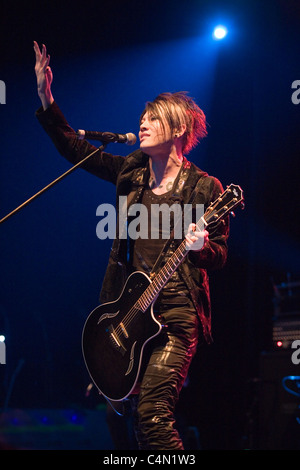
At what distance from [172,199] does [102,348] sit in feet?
3.26

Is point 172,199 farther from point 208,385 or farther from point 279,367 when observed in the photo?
point 208,385

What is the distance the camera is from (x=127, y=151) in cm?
620

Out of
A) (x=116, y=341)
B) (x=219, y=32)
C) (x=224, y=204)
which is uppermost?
(x=219, y=32)

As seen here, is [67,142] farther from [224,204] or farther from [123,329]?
[123,329]

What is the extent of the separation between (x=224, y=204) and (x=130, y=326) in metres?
0.87

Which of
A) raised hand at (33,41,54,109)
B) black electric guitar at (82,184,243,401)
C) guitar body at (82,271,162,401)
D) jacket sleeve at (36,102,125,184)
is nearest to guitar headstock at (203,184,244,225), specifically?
black electric guitar at (82,184,243,401)

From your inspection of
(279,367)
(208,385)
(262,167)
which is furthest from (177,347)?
(262,167)

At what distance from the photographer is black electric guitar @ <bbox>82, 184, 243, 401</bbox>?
293 cm

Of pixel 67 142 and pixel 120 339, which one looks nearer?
pixel 120 339

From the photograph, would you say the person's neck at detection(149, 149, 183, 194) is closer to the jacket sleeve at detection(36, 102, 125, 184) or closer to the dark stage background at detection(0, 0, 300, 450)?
the jacket sleeve at detection(36, 102, 125, 184)

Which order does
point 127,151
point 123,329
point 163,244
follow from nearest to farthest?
point 123,329 < point 163,244 < point 127,151

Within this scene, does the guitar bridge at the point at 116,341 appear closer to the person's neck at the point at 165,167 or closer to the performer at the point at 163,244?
the performer at the point at 163,244

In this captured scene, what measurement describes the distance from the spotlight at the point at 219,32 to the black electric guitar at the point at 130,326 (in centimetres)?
355

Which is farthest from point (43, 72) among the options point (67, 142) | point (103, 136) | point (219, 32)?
point (219, 32)
